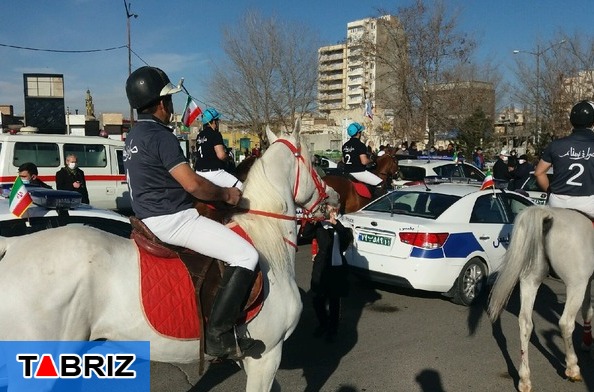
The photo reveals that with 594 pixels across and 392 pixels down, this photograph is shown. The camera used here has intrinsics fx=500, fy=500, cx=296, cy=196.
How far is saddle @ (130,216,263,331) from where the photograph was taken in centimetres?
322

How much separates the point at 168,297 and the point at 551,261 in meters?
3.84

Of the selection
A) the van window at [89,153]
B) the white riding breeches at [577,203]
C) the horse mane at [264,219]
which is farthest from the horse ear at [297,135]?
the van window at [89,153]

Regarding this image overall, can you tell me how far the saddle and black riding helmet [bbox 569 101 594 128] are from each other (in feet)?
13.7

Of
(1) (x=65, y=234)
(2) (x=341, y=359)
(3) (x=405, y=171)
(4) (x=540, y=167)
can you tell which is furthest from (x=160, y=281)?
(3) (x=405, y=171)

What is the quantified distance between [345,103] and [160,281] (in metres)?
117

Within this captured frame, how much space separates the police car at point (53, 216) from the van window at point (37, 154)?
8778mm

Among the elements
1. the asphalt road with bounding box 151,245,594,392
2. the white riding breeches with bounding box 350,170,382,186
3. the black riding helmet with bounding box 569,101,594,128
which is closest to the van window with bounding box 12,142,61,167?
the white riding breeches with bounding box 350,170,382,186

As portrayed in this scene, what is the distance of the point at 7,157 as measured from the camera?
44.0 ft

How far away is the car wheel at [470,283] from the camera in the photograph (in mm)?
7152

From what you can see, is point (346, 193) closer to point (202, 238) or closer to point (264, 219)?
point (264, 219)

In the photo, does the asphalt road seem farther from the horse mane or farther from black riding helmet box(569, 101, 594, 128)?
black riding helmet box(569, 101, 594, 128)

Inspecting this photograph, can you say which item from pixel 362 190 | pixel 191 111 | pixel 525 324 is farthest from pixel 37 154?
pixel 525 324

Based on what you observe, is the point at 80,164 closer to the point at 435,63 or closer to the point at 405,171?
the point at 405,171
